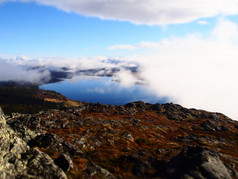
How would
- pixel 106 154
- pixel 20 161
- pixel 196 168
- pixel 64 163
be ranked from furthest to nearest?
pixel 106 154 < pixel 64 163 < pixel 196 168 < pixel 20 161

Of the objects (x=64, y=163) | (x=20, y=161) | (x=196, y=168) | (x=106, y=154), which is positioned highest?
(x=196, y=168)

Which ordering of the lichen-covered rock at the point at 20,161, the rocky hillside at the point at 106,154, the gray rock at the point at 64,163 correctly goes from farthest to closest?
1. the gray rock at the point at 64,163
2. the rocky hillside at the point at 106,154
3. the lichen-covered rock at the point at 20,161

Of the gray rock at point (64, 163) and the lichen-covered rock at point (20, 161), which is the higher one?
the lichen-covered rock at point (20, 161)

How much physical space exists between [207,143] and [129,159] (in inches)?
2034

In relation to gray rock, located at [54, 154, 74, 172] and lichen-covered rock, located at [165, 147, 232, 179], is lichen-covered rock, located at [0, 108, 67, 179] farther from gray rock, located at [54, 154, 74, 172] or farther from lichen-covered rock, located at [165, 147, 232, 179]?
lichen-covered rock, located at [165, 147, 232, 179]

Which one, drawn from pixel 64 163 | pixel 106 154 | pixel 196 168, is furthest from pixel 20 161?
pixel 196 168

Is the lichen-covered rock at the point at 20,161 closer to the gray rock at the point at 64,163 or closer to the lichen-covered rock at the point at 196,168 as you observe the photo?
the gray rock at the point at 64,163

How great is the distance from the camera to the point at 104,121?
3981 inches

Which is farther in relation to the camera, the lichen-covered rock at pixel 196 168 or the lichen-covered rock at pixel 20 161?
the lichen-covered rock at pixel 196 168

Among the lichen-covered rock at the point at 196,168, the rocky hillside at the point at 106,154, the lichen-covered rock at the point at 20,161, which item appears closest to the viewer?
the lichen-covered rock at the point at 20,161

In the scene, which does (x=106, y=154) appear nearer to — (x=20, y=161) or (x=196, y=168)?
(x=20, y=161)

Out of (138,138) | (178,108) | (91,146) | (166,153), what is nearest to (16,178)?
(91,146)

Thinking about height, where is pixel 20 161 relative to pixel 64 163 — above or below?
above

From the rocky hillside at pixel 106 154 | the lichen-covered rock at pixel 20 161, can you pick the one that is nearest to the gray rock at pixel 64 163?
the rocky hillside at pixel 106 154
